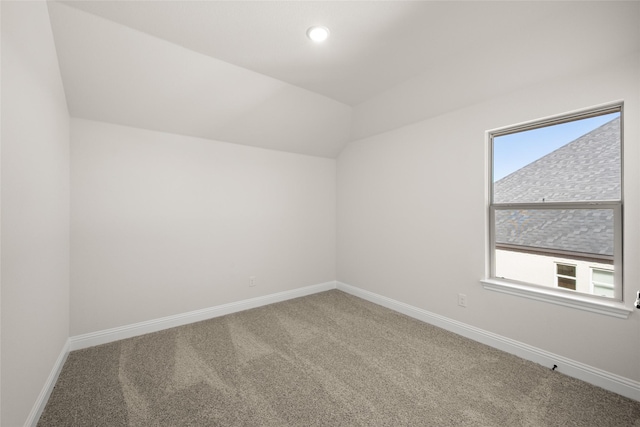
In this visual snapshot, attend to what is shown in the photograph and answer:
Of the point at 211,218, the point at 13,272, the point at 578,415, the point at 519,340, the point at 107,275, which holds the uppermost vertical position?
the point at 211,218

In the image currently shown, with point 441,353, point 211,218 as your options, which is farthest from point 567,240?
point 211,218

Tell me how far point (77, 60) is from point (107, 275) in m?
1.88

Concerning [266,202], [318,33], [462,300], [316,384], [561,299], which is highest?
[318,33]

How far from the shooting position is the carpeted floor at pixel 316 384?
1645 millimetres

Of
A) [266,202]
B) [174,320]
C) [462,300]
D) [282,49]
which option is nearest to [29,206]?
[174,320]

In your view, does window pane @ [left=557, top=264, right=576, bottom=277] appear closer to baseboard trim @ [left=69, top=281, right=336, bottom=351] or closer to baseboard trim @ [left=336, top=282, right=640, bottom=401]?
baseboard trim @ [left=336, top=282, right=640, bottom=401]

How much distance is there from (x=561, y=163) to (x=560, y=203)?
33 centimetres

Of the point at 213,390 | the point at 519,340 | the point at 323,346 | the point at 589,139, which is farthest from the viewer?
the point at 323,346

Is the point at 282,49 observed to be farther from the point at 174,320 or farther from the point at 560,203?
the point at 174,320

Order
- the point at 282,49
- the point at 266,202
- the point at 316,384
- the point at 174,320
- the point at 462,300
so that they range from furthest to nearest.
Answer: the point at 266,202 < the point at 174,320 < the point at 462,300 < the point at 282,49 < the point at 316,384

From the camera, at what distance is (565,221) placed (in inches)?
85.0

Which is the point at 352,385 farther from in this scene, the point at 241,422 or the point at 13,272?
the point at 13,272

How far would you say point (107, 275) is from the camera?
8.43 feet

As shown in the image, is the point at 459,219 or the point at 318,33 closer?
the point at 318,33
